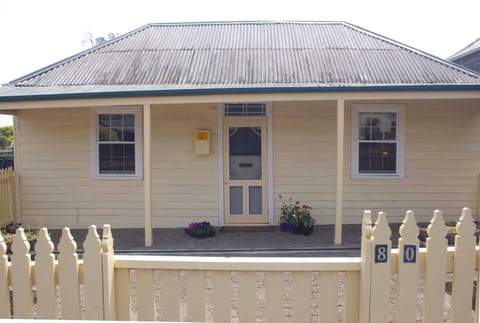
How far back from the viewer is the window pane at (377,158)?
27.8ft

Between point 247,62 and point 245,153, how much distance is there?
202 centimetres

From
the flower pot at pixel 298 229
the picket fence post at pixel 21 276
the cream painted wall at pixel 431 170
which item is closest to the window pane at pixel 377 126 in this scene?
the cream painted wall at pixel 431 170

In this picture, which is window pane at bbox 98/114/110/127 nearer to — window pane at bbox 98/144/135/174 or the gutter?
window pane at bbox 98/144/135/174

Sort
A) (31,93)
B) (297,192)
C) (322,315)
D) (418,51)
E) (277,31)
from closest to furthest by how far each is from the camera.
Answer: (322,315)
(31,93)
(297,192)
(418,51)
(277,31)

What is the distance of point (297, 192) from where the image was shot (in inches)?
335

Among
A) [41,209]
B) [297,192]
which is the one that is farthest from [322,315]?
[41,209]

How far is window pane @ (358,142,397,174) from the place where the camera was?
8.48m

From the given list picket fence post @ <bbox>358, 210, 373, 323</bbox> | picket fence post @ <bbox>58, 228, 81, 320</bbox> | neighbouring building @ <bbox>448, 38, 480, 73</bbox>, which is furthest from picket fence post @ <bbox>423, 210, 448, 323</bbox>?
neighbouring building @ <bbox>448, 38, 480, 73</bbox>

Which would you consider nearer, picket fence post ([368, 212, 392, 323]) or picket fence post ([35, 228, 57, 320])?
picket fence post ([368, 212, 392, 323])

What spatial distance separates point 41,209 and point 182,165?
329cm

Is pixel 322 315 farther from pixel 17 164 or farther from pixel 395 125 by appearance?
pixel 17 164

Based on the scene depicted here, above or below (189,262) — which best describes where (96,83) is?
above

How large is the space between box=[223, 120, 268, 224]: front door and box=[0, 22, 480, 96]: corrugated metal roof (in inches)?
51.7

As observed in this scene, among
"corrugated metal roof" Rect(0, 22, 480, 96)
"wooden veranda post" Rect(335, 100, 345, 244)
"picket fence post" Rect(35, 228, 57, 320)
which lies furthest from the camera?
"corrugated metal roof" Rect(0, 22, 480, 96)
